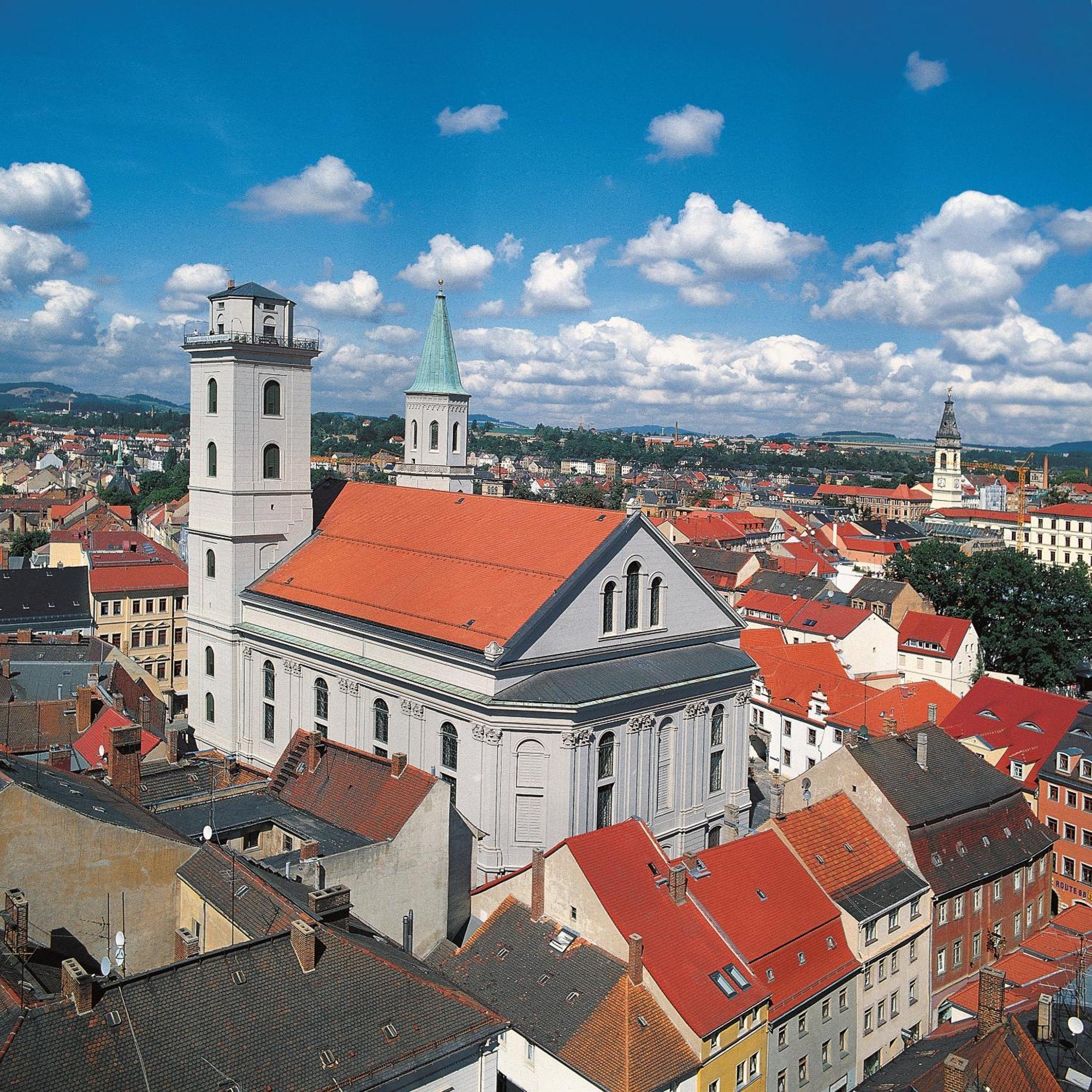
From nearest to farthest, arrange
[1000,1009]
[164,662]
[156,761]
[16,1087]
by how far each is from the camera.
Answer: [16,1087]
[1000,1009]
[156,761]
[164,662]

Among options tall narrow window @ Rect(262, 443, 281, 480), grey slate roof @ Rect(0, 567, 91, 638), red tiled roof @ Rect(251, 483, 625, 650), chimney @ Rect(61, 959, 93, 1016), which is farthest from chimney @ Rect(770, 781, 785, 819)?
grey slate roof @ Rect(0, 567, 91, 638)

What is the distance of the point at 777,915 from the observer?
31.9m

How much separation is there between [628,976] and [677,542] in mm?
105763

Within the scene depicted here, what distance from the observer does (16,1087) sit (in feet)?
53.9

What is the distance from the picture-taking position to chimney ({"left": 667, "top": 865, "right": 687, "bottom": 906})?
100 ft

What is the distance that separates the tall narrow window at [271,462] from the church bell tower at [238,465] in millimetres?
47

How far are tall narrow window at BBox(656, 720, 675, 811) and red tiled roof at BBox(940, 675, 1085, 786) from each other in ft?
58.2

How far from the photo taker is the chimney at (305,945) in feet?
66.5

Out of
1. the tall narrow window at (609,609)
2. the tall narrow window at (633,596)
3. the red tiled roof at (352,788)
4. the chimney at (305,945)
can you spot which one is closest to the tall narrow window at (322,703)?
the red tiled roof at (352,788)

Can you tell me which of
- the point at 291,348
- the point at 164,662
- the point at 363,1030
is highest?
the point at 291,348

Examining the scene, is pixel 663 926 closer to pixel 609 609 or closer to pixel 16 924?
pixel 609 609

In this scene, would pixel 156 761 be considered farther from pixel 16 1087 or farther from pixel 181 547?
pixel 181 547

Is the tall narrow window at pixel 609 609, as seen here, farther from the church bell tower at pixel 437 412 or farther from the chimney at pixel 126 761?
the church bell tower at pixel 437 412

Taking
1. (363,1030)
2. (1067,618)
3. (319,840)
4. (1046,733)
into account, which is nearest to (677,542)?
(1067,618)
